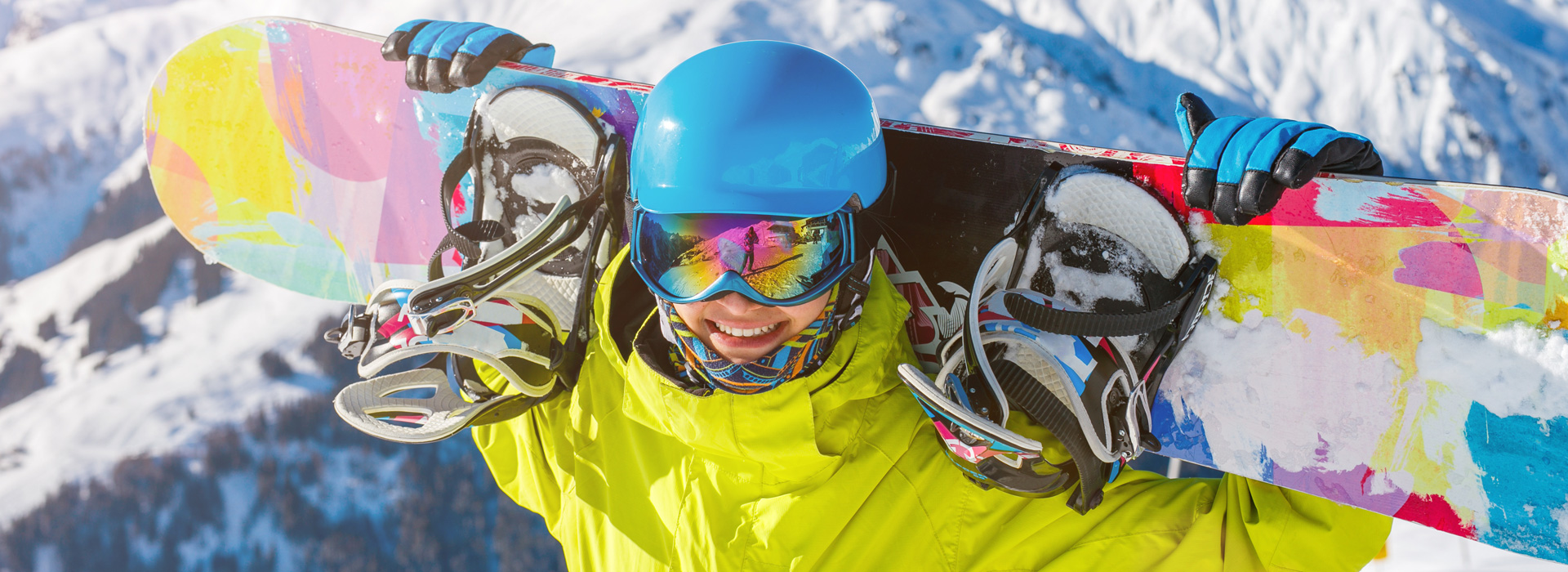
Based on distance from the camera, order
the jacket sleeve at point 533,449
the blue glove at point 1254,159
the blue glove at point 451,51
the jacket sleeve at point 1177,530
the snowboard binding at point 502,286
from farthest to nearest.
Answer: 1. the blue glove at point 451,51
2. the jacket sleeve at point 533,449
3. the snowboard binding at point 502,286
4. the jacket sleeve at point 1177,530
5. the blue glove at point 1254,159

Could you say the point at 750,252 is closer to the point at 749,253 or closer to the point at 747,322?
the point at 749,253

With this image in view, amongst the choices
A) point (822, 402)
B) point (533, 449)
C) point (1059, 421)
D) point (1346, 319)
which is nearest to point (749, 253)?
point (822, 402)

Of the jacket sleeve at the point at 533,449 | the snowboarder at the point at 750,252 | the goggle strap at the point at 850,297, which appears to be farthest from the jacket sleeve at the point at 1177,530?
the jacket sleeve at the point at 533,449

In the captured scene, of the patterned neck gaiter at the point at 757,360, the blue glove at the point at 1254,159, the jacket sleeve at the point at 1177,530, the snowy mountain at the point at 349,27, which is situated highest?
the blue glove at the point at 1254,159

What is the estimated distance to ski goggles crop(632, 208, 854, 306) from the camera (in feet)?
5.32

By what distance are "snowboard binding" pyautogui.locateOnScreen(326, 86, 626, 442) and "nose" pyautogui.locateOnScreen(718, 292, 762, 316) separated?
53cm

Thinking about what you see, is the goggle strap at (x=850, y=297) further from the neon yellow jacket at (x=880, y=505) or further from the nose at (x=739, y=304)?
the nose at (x=739, y=304)

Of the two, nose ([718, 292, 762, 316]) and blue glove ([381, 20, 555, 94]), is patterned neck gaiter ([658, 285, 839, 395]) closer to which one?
nose ([718, 292, 762, 316])

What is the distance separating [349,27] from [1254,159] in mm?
8041

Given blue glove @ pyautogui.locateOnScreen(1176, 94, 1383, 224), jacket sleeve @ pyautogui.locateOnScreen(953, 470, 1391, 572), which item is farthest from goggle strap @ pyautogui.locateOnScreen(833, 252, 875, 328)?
blue glove @ pyautogui.locateOnScreen(1176, 94, 1383, 224)

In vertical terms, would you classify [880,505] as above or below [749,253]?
below

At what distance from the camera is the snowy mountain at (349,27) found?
7723 mm

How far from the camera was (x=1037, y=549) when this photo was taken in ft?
5.46

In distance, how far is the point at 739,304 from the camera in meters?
1.66
